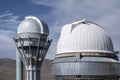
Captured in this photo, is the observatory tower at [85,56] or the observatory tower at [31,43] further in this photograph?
the observatory tower at [31,43]

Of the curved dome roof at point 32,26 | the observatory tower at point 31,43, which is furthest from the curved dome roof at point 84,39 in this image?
the curved dome roof at point 32,26

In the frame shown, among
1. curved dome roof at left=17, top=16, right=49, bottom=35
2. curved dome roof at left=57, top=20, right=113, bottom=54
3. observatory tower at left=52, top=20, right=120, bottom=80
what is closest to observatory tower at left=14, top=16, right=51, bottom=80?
curved dome roof at left=17, top=16, right=49, bottom=35

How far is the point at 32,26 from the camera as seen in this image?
226 ft

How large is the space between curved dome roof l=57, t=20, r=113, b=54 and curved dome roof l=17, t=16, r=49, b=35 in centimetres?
574

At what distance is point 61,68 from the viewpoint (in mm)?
64250

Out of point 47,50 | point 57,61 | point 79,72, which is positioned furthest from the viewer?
point 47,50

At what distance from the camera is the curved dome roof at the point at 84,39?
63.5 meters

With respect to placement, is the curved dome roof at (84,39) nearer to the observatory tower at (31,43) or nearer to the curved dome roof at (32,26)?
the observatory tower at (31,43)


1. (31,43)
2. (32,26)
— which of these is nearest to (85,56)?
(31,43)

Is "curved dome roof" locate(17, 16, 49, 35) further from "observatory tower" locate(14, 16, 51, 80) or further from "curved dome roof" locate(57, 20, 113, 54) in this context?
"curved dome roof" locate(57, 20, 113, 54)

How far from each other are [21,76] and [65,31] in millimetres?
17469

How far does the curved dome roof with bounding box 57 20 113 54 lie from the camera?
208 feet

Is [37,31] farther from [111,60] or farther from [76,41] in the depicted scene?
[111,60]

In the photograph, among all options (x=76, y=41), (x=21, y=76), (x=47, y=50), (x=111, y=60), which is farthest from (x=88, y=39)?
(x=21, y=76)
